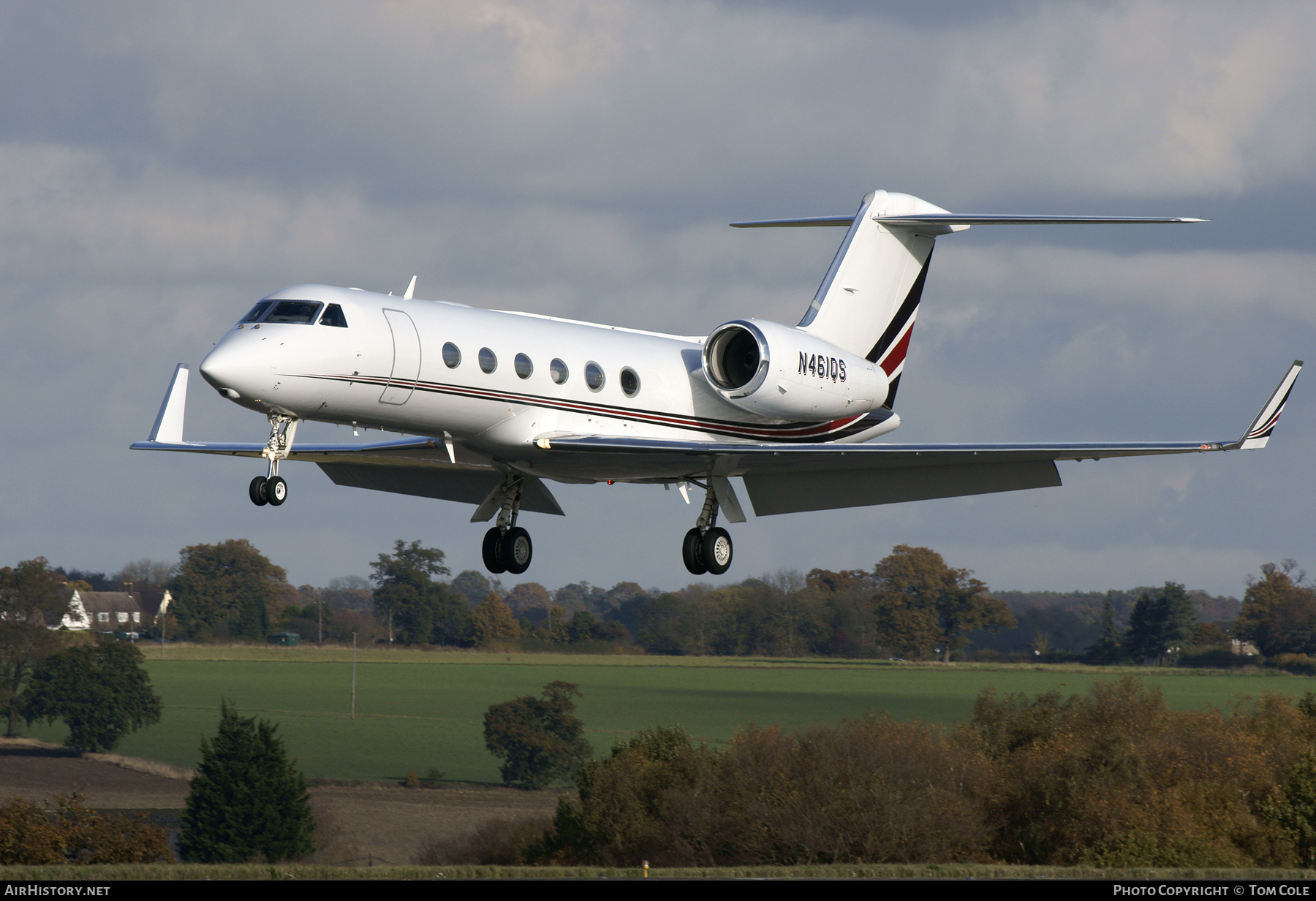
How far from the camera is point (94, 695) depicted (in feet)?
373

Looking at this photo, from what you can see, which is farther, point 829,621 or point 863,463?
point 829,621

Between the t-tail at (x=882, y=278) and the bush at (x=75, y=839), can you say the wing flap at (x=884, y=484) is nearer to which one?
the t-tail at (x=882, y=278)

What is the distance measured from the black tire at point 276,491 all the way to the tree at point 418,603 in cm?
9611

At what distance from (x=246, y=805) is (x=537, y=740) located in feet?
85.7

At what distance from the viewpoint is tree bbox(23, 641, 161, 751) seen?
11356 centimetres

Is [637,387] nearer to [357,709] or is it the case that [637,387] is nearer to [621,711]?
[621,711]

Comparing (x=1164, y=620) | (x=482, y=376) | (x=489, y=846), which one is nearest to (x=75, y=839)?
(x=489, y=846)

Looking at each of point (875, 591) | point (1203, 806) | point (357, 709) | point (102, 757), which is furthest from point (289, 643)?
point (1203, 806)

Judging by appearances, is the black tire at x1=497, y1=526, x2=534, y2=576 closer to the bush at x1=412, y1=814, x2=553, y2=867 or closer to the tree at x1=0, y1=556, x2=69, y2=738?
the bush at x1=412, y1=814, x2=553, y2=867

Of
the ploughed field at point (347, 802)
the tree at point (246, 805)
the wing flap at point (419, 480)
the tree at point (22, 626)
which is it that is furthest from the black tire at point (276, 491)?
the tree at point (22, 626)

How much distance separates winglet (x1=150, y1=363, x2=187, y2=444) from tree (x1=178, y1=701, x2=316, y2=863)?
224 ft

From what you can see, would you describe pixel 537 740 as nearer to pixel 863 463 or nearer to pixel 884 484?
pixel 884 484

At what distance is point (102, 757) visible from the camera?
112 meters

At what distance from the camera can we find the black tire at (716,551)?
2547cm
